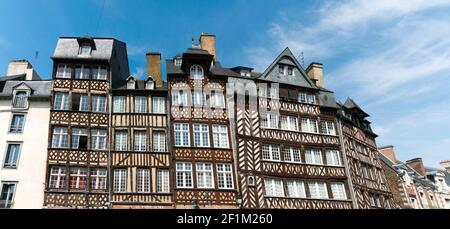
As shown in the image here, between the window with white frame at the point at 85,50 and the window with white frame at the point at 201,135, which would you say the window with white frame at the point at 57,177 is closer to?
the window with white frame at the point at 201,135

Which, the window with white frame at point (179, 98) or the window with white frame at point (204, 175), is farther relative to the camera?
the window with white frame at point (179, 98)

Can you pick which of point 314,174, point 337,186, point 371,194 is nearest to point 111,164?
point 314,174

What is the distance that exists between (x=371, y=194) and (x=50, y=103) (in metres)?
18.3

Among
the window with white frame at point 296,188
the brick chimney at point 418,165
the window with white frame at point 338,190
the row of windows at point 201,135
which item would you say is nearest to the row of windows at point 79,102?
the row of windows at point 201,135

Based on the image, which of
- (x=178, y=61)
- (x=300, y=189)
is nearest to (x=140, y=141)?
(x=178, y=61)

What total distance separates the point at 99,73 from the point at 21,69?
18.6 ft

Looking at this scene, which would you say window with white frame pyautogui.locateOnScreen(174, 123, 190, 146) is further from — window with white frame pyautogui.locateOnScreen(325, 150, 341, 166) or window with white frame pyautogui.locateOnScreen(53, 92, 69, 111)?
window with white frame pyautogui.locateOnScreen(325, 150, 341, 166)

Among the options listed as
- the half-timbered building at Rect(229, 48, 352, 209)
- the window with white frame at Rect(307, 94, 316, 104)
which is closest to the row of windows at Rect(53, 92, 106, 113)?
the half-timbered building at Rect(229, 48, 352, 209)

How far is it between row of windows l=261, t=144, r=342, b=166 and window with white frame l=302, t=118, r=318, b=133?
1183 mm

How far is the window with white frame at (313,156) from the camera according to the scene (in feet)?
73.8

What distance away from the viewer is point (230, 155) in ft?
67.6

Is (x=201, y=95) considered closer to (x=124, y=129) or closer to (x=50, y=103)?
(x=124, y=129)

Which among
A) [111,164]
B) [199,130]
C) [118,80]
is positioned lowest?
[111,164]

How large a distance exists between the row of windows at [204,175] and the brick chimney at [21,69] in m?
10.6
